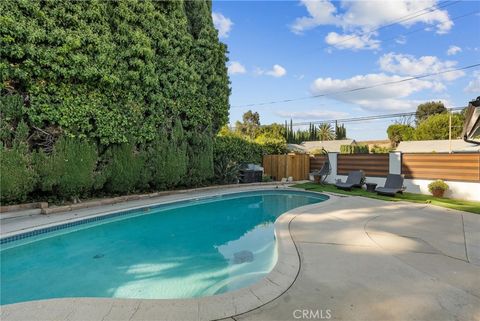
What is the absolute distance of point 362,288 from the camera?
3.20 metres

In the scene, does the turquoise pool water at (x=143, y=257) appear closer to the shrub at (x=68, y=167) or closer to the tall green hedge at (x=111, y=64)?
the shrub at (x=68, y=167)

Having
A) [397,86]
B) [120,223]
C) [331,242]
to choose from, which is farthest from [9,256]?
[397,86]

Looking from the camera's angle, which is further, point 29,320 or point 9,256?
point 9,256

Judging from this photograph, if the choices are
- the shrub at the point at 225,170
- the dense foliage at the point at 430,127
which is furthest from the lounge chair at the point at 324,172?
the dense foliage at the point at 430,127

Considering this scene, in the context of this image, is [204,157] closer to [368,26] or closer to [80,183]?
[80,183]

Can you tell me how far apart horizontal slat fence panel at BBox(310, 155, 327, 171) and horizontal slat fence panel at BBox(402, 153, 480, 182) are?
446cm

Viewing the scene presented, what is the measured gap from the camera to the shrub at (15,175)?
22.9 feet

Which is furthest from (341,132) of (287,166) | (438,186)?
(438,186)

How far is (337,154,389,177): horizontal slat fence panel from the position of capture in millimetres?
12883

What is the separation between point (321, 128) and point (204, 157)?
47708mm

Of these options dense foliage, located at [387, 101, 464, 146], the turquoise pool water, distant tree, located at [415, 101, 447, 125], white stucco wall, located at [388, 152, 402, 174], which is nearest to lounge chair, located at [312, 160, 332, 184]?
white stucco wall, located at [388, 152, 402, 174]

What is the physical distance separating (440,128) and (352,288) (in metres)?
43.9

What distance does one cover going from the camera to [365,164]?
1359cm

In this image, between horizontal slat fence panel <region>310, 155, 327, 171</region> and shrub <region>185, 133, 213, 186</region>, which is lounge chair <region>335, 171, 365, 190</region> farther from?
shrub <region>185, 133, 213, 186</region>
